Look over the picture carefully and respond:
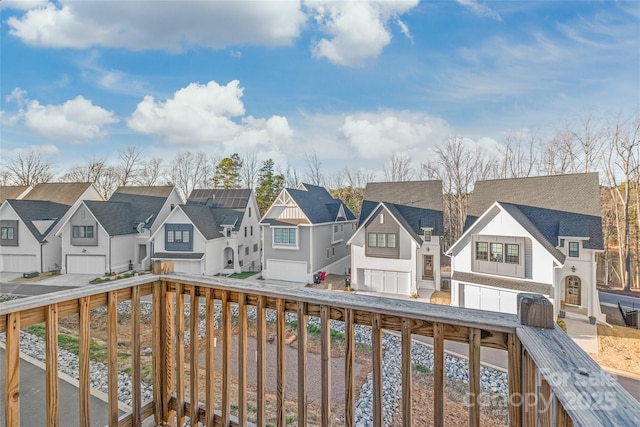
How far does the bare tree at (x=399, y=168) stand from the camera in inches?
873

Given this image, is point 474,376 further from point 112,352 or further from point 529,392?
point 112,352

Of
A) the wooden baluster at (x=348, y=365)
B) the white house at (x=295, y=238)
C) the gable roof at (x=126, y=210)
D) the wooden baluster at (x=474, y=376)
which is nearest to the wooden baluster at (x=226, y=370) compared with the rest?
the wooden baluster at (x=348, y=365)

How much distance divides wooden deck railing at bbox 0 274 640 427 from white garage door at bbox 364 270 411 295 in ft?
36.2

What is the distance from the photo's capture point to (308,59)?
31.7 feet

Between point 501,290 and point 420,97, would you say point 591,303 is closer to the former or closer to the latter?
point 501,290

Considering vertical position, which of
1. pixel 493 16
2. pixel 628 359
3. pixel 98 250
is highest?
pixel 493 16

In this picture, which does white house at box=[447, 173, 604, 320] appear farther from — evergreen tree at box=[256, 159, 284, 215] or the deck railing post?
evergreen tree at box=[256, 159, 284, 215]

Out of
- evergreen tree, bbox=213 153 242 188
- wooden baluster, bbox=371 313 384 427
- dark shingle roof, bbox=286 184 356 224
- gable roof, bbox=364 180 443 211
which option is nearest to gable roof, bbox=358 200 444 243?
gable roof, bbox=364 180 443 211

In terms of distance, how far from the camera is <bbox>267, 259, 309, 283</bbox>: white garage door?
1405 cm

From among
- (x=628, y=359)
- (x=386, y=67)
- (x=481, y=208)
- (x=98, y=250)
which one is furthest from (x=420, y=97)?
(x=98, y=250)

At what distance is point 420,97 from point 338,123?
486 centimetres

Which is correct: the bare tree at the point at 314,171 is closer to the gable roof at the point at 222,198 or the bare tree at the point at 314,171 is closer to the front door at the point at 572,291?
the gable roof at the point at 222,198

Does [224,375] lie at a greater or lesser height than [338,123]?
lesser

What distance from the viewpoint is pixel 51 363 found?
63.7 inches
